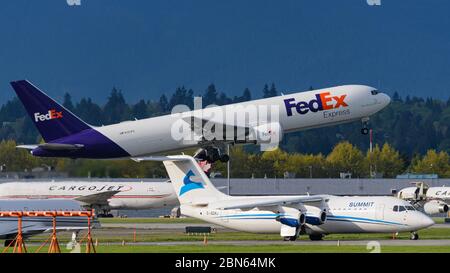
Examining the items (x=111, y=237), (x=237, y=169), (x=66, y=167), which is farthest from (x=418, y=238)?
(x=237, y=169)

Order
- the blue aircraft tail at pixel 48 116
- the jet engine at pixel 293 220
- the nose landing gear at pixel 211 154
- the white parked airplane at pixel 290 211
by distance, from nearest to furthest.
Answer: the white parked airplane at pixel 290 211
the jet engine at pixel 293 220
the nose landing gear at pixel 211 154
the blue aircraft tail at pixel 48 116

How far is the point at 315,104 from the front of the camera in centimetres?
7550

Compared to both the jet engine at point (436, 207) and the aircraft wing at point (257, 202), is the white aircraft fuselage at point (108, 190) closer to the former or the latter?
the jet engine at point (436, 207)

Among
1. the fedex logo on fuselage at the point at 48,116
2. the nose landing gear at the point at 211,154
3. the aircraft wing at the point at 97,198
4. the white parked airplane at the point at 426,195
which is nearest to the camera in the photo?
the nose landing gear at the point at 211,154

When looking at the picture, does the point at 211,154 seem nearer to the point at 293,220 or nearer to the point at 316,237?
the point at 293,220

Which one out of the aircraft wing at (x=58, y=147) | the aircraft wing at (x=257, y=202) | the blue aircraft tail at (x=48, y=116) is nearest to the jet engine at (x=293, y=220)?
the aircraft wing at (x=257, y=202)

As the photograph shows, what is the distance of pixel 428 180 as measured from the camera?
17400cm

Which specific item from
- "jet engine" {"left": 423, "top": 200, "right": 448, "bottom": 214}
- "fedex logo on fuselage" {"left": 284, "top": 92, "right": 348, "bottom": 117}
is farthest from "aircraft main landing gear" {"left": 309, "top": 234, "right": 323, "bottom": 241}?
"jet engine" {"left": 423, "top": 200, "right": 448, "bottom": 214}

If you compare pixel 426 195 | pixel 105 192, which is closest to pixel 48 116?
pixel 105 192

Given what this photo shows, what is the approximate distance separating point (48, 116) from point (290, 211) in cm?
2005

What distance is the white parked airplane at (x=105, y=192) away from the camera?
115250 mm

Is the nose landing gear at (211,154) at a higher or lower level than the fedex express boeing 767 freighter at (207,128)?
lower

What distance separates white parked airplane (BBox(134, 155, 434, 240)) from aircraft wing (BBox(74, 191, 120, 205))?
125ft
